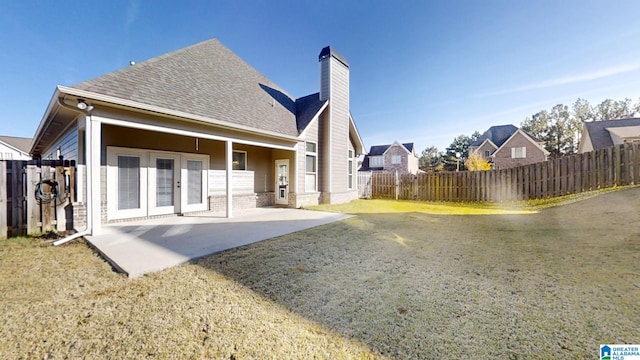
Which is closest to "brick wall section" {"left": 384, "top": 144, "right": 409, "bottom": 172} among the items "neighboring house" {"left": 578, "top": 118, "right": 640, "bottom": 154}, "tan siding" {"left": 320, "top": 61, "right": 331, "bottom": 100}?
"neighboring house" {"left": 578, "top": 118, "right": 640, "bottom": 154}

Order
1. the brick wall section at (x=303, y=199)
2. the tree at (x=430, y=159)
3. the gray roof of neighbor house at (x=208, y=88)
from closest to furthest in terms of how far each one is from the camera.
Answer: the gray roof of neighbor house at (x=208, y=88)
the brick wall section at (x=303, y=199)
the tree at (x=430, y=159)

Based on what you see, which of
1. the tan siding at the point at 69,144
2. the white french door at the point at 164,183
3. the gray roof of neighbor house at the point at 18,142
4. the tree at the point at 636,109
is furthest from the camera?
the tree at the point at 636,109

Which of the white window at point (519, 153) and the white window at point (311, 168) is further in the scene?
the white window at point (519, 153)

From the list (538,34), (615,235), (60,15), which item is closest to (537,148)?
(538,34)

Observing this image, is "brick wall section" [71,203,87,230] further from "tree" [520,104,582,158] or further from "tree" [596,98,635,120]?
"tree" [596,98,635,120]

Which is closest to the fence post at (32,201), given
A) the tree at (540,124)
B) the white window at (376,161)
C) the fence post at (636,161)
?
the fence post at (636,161)

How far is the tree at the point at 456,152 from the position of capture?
40625 mm

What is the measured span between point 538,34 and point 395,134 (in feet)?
90.5

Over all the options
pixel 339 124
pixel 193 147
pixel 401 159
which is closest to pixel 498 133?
pixel 401 159

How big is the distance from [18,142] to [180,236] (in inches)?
1604

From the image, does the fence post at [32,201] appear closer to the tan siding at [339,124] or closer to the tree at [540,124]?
the tan siding at [339,124]

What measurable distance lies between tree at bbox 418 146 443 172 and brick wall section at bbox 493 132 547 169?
11.9 m

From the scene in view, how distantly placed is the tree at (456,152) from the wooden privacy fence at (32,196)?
149 feet

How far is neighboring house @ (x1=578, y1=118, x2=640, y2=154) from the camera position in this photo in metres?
18.0
